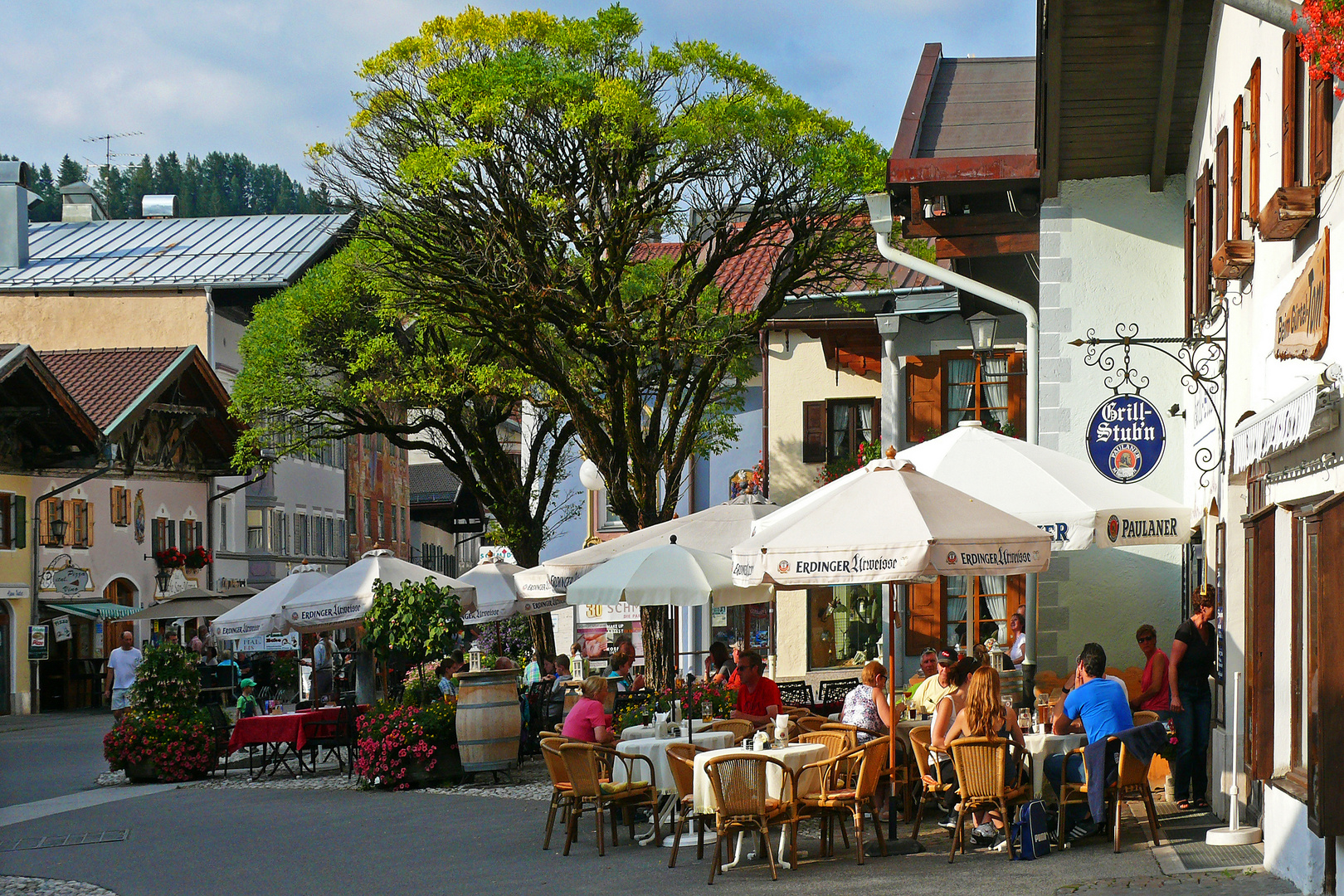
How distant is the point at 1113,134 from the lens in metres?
14.2

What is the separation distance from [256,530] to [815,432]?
79.9 ft

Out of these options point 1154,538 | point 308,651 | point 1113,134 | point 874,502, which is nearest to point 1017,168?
point 1113,134

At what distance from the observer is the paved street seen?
9.26 meters

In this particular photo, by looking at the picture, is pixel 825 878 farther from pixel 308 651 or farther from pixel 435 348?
pixel 308 651

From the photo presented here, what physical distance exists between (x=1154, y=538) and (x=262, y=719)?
10.3 metres

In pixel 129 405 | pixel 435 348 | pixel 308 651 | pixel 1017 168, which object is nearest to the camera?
pixel 1017 168

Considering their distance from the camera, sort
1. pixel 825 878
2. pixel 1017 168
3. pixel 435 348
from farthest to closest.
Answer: pixel 435 348, pixel 1017 168, pixel 825 878

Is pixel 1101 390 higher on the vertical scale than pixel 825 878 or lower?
higher

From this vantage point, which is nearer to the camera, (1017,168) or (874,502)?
(874,502)

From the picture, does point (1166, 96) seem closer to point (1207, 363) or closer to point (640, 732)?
point (1207, 363)

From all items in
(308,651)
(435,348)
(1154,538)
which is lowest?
(308,651)

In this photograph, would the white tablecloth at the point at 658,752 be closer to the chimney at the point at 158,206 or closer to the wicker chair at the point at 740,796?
the wicker chair at the point at 740,796

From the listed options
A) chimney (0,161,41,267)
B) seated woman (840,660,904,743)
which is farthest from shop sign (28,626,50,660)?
seated woman (840,660,904,743)

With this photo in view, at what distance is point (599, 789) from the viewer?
11.0 m
